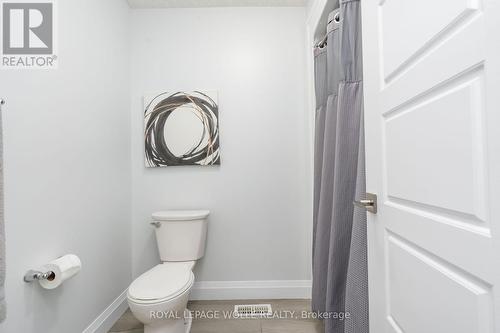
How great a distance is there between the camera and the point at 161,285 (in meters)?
1.44

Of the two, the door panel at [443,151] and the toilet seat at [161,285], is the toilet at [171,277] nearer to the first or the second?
the toilet seat at [161,285]

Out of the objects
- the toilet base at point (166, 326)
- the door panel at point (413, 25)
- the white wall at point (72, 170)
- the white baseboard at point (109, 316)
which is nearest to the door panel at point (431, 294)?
the door panel at point (413, 25)

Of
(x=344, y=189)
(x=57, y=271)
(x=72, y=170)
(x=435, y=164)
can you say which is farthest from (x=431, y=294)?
(x=72, y=170)

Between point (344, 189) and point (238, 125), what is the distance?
1.12 m

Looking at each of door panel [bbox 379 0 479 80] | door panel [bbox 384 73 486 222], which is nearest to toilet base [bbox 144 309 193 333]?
door panel [bbox 384 73 486 222]

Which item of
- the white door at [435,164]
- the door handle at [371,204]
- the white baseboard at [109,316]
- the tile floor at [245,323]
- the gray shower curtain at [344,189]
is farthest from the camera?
the tile floor at [245,323]

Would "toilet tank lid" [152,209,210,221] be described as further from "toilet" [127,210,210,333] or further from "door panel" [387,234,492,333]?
"door panel" [387,234,492,333]

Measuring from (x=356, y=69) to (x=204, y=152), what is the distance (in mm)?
1290

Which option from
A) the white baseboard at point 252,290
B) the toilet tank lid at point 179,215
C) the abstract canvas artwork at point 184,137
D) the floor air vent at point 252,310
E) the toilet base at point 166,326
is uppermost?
the abstract canvas artwork at point 184,137

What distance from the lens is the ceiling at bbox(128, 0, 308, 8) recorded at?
2045 millimetres

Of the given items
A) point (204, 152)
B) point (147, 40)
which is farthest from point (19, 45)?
point (204, 152)

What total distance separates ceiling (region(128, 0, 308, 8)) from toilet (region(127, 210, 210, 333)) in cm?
169

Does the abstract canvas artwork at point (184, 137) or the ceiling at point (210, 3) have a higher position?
the ceiling at point (210, 3)

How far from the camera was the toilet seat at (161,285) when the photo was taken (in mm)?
1328
